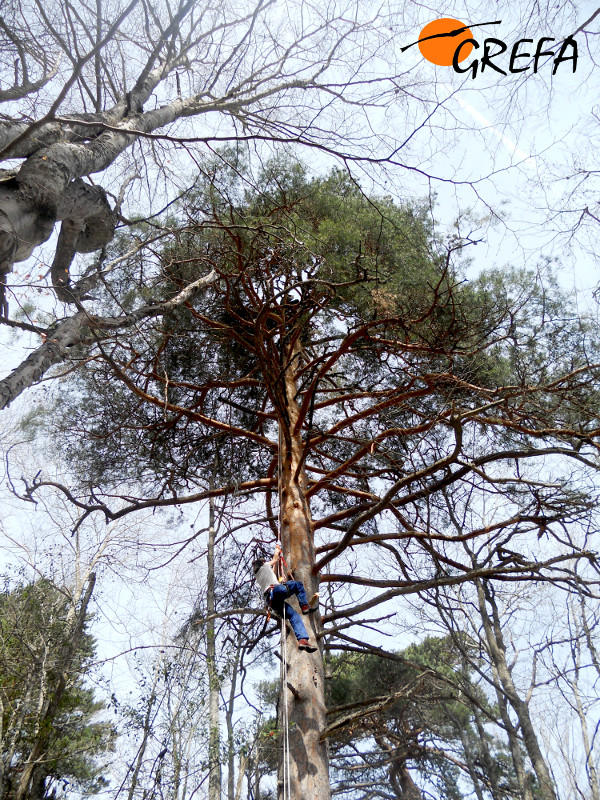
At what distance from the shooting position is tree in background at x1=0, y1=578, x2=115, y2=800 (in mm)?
6176

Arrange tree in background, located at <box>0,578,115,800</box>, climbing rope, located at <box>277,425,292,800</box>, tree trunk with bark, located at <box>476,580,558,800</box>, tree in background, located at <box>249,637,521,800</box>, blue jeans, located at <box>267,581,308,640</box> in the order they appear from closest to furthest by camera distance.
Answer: climbing rope, located at <box>277,425,292,800</box> < blue jeans, located at <box>267,581,308,640</box> < tree in background, located at <box>0,578,115,800</box> < tree trunk with bark, located at <box>476,580,558,800</box> < tree in background, located at <box>249,637,521,800</box>

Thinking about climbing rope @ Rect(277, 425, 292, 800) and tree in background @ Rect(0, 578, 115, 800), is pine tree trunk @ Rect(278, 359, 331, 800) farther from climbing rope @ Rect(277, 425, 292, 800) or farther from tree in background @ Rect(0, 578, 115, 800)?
tree in background @ Rect(0, 578, 115, 800)

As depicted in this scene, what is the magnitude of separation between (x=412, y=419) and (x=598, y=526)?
92.6 inches

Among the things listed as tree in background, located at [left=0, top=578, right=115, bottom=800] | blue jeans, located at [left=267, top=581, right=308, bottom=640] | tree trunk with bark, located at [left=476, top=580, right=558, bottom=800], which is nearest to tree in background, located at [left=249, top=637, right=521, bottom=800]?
tree trunk with bark, located at [left=476, top=580, right=558, bottom=800]


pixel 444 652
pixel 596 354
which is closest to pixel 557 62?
pixel 596 354

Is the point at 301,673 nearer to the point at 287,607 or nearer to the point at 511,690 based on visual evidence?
the point at 287,607

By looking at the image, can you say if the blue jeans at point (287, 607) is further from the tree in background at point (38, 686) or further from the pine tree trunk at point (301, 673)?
the tree in background at point (38, 686)

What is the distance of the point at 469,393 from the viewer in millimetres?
5477

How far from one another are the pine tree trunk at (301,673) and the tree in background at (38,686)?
324 centimetres

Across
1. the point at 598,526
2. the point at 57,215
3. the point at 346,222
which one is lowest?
the point at 598,526

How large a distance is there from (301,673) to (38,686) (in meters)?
4.73

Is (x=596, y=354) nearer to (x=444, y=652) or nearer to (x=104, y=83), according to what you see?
(x=104, y=83)

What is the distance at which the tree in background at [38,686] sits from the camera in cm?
618

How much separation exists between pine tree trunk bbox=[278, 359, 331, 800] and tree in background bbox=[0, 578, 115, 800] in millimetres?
3237
